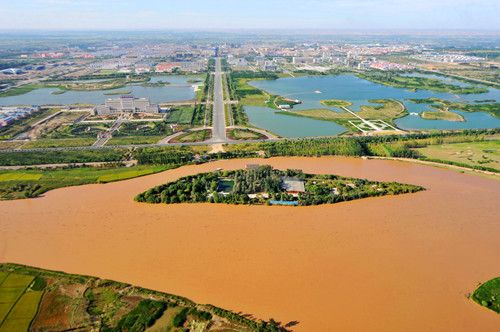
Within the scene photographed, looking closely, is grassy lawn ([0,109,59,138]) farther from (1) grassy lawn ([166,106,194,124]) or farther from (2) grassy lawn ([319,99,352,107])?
(2) grassy lawn ([319,99,352,107])

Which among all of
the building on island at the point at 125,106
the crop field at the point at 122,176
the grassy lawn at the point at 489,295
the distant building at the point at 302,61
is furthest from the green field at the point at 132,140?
the distant building at the point at 302,61

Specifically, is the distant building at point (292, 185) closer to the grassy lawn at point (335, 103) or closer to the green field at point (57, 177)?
the green field at point (57, 177)

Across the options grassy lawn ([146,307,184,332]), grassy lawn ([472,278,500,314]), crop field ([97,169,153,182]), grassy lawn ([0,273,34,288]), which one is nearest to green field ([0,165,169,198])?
crop field ([97,169,153,182])

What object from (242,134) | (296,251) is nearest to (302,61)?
(242,134)

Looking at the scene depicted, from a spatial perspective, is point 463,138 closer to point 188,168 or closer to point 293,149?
point 293,149

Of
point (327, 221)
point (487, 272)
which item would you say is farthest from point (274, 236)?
point (487, 272)

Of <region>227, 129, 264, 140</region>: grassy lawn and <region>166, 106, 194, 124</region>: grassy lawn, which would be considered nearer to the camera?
<region>227, 129, 264, 140</region>: grassy lawn
